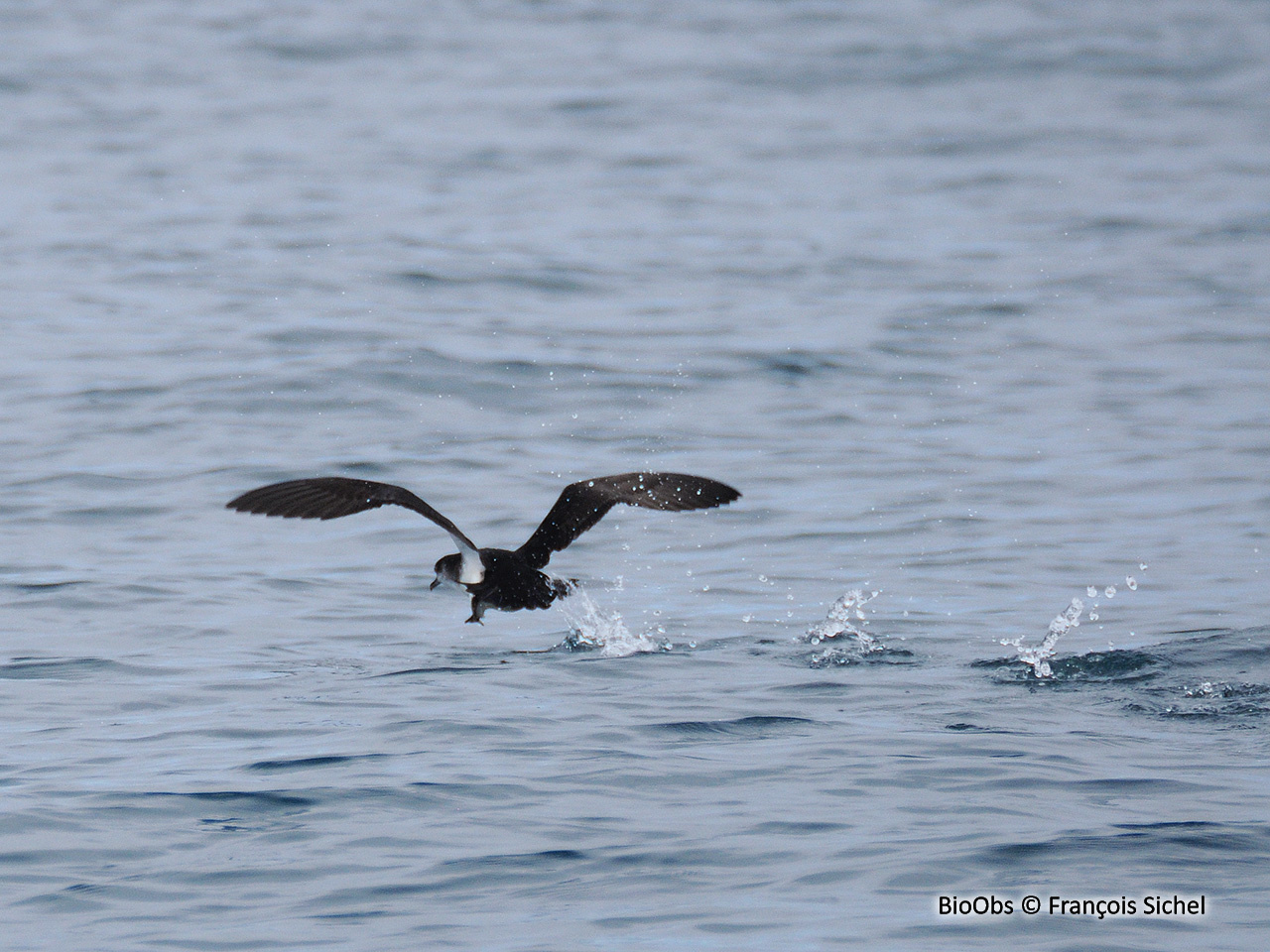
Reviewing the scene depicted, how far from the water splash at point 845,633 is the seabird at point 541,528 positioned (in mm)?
813

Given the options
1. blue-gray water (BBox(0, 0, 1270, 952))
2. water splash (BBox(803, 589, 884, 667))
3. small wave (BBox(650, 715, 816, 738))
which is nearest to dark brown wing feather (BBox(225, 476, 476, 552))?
blue-gray water (BBox(0, 0, 1270, 952))

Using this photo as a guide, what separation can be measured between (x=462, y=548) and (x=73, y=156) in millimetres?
18861

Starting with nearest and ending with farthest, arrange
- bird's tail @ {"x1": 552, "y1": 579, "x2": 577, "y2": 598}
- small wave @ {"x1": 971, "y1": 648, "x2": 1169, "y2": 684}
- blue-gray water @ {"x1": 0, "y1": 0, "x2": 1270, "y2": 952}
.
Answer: blue-gray water @ {"x1": 0, "y1": 0, "x2": 1270, "y2": 952} < small wave @ {"x1": 971, "y1": 648, "x2": 1169, "y2": 684} < bird's tail @ {"x1": 552, "y1": 579, "x2": 577, "y2": 598}

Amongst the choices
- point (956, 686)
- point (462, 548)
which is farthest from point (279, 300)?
point (956, 686)

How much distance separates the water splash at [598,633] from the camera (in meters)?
8.08

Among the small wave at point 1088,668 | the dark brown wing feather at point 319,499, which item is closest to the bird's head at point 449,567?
the dark brown wing feather at point 319,499

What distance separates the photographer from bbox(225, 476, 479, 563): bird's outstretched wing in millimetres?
7664

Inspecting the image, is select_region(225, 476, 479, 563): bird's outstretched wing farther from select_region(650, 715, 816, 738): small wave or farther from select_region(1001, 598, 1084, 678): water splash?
select_region(1001, 598, 1084, 678): water splash

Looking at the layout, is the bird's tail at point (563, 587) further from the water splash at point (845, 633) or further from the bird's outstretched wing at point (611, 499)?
the water splash at point (845, 633)

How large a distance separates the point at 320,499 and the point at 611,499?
130cm

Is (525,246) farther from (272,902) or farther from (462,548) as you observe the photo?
(272,902)

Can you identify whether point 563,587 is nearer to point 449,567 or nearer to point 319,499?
point 449,567

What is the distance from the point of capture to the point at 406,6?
133 feet

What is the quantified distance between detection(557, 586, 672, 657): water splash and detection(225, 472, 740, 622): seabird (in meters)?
0.26
